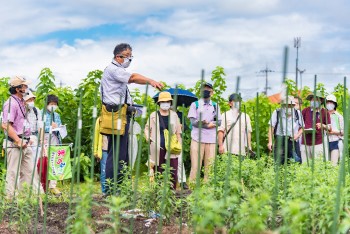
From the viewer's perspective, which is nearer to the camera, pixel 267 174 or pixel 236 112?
pixel 267 174

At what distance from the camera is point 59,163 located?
8.92m

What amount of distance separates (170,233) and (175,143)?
3.04 metres

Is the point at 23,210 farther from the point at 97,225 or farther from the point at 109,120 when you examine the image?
the point at 109,120

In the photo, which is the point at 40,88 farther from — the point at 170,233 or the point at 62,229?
the point at 170,233

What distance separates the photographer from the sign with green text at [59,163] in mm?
8844

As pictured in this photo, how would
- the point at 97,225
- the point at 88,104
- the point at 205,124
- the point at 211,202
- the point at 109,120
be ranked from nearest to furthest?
the point at 211,202
the point at 97,225
the point at 109,120
the point at 205,124
the point at 88,104

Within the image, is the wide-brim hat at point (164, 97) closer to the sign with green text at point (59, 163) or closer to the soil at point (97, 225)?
the sign with green text at point (59, 163)

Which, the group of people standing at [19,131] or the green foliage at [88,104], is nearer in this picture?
the group of people standing at [19,131]

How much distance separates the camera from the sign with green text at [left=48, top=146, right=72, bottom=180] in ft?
29.0

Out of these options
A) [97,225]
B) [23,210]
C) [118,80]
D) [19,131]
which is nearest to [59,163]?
[19,131]

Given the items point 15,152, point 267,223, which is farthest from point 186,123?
point 267,223

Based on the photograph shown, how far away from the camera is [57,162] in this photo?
8.91 m

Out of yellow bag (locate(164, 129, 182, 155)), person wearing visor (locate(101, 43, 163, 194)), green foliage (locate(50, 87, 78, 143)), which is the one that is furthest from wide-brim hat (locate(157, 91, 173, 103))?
green foliage (locate(50, 87, 78, 143))

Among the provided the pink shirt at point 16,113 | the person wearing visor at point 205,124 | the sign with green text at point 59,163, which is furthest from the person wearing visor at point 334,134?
the pink shirt at point 16,113
